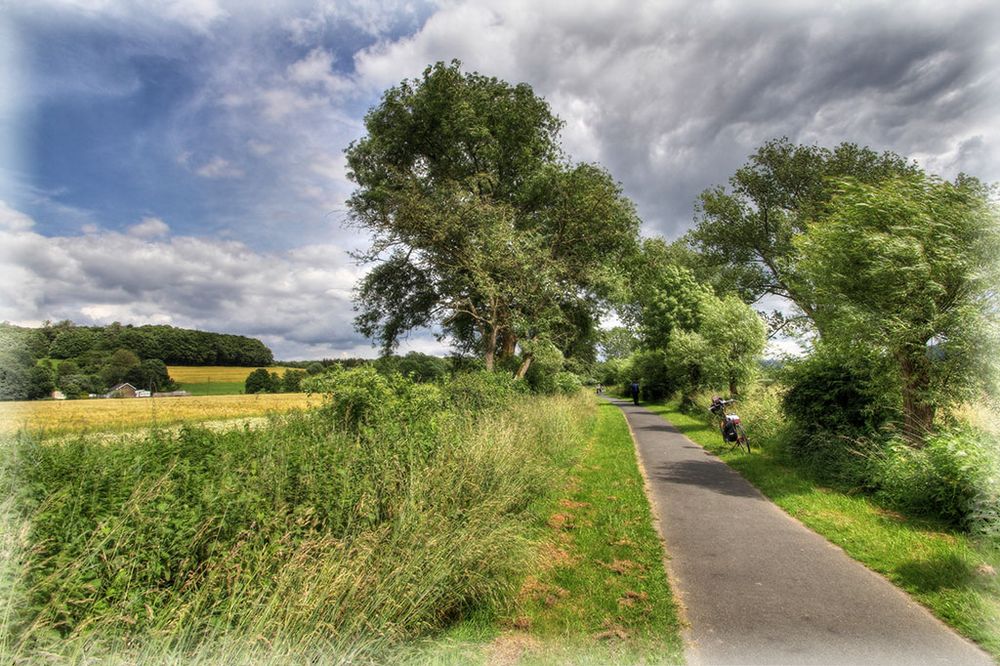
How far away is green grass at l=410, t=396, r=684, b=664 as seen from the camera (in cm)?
387

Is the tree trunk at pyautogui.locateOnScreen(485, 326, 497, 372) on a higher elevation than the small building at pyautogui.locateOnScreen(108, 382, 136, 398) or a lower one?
higher

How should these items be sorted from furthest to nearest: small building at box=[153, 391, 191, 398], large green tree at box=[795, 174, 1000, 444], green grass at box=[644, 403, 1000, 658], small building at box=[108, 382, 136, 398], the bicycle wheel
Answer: the bicycle wheel < large green tree at box=[795, 174, 1000, 444] < small building at box=[153, 391, 191, 398] < small building at box=[108, 382, 136, 398] < green grass at box=[644, 403, 1000, 658]

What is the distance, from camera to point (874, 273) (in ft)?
26.2

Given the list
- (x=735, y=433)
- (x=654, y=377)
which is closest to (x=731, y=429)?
(x=735, y=433)

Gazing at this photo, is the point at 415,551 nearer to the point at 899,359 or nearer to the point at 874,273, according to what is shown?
the point at 874,273

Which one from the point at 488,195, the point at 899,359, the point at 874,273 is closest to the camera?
the point at 874,273

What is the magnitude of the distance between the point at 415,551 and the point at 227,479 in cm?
177

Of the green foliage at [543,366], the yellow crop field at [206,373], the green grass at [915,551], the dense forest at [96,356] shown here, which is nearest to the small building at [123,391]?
the dense forest at [96,356]

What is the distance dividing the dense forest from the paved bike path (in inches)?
193

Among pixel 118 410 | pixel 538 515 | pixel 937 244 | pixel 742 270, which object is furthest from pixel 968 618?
pixel 742 270

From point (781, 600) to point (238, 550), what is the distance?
488 cm

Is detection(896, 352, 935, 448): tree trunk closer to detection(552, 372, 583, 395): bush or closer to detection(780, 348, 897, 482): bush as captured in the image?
detection(780, 348, 897, 482): bush

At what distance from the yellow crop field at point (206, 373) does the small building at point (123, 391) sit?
631mm

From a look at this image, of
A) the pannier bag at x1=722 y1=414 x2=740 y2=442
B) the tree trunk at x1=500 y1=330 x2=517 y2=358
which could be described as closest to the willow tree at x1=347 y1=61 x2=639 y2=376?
the tree trunk at x1=500 y1=330 x2=517 y2=358
